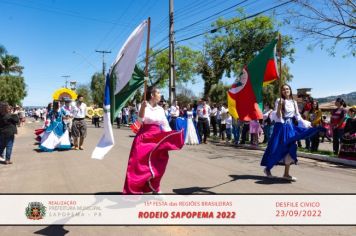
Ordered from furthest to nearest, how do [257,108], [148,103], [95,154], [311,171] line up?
[311,171], [257,108], [148,103], [95,154]

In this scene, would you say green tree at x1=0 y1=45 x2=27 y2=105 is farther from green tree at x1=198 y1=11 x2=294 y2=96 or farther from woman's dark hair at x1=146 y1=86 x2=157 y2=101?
woman's dark hair at x1=146 y1=86 x2=157 y2=101

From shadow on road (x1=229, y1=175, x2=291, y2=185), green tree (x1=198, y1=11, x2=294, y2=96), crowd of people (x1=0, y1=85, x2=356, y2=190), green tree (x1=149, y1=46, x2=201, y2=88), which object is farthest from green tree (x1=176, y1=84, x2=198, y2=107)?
shadow on road (x1=229, y1=175, x2=291, y2=185)

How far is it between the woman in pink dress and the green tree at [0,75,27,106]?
186 ft

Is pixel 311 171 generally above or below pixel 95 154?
below

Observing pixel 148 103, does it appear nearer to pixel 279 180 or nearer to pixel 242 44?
pixel 279 180

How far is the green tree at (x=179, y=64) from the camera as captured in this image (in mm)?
50219

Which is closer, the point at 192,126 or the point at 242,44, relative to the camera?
the point at 192,126

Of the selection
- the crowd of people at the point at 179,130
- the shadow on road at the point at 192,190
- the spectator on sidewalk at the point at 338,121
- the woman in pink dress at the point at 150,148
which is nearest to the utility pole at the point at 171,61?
the crowd of people at the point at 179,130

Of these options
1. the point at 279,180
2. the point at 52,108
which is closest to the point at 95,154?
the point at 279,180

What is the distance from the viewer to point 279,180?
802 cm

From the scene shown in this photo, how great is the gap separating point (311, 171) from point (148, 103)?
5.15 metres

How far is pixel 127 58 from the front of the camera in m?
5.87

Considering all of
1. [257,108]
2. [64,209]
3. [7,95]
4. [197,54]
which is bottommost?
[64,209]

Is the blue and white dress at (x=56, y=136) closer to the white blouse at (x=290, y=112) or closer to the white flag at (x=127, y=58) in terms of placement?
the white blouse at (x=290, y=112)
